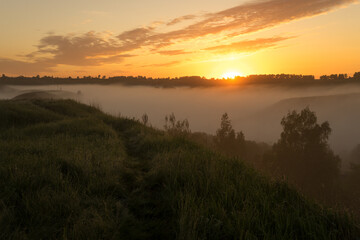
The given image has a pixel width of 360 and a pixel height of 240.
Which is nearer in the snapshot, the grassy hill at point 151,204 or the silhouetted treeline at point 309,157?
the grassy hill at point 151,204

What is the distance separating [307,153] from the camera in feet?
166

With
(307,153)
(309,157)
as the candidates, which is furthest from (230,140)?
(309,157)

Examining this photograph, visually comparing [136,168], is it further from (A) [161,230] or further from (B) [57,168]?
(A) [161,230]

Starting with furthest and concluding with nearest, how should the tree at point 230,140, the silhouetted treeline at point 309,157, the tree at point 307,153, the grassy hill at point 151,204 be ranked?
the tree at point 230,140, the tree at point 307,153, the silhouetted treeline at point 309,157, the grassy hill at point 151,204

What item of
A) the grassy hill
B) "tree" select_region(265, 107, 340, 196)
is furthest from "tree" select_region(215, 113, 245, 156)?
the grassy hill

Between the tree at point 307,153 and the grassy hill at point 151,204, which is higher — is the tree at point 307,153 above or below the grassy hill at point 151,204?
below

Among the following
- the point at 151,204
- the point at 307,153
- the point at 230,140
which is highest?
the point at 151,204

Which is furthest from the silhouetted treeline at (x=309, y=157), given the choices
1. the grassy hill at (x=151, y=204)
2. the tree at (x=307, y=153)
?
the grassy hill at (x=151, y=204)

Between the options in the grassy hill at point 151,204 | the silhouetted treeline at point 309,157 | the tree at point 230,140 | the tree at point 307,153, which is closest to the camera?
the grassy hill at point 151,204

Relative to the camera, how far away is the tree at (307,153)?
4919 centimetres

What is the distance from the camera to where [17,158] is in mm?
4980

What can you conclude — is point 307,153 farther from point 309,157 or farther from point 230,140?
point 230,140

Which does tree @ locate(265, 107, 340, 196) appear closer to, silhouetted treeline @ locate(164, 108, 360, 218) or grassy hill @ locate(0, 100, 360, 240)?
silhouetted treeline @ locate(164, 108, 360, 218)

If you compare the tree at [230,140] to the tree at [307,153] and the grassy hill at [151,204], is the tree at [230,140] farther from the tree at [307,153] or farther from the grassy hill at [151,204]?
the grassy hill at [151,204]
